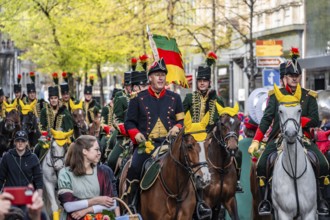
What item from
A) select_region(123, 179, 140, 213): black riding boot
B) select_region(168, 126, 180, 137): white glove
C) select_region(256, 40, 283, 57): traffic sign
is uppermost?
select_region(256, 40, 283, 57): traffic sign

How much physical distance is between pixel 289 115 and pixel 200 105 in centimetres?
376

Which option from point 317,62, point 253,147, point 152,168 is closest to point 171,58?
point 253,147

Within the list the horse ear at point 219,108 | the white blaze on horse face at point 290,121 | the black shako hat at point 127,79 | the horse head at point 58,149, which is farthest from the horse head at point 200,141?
the black shako hat at point 127,79

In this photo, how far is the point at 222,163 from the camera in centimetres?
1653

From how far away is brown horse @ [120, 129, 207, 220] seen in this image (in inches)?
495

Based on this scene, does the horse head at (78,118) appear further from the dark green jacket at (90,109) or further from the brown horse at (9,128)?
the dark green jacket at (90,109)

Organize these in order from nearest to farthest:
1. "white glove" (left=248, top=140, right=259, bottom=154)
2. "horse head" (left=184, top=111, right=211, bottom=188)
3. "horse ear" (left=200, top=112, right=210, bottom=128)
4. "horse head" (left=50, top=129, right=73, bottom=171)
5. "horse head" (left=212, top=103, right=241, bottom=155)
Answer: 1. "horse head" (left=184, top=111, right=211, bottom=188)
2. "horse ear" (left=200, top=112, right=210, bottom=128)
3. "white glove" (left=248, top=140, right=259, bottom=154)
4. "horse head" (left=212, top=103, right=241, bottom=155)
5. "horse head" (left=50, top=129, right=73, bottom=171)

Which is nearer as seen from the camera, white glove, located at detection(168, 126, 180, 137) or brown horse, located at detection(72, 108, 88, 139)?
white glove, located at detection(168, 126, 180, 137)

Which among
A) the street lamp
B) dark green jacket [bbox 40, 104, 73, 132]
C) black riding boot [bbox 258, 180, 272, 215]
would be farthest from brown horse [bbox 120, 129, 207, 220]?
the street lamp

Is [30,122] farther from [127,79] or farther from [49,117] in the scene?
[127,79]

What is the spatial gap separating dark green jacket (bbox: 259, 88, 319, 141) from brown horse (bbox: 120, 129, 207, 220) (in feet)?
8.26

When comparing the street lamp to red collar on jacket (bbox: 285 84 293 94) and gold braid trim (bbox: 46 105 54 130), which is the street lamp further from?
red collar on jacket (bbox: 285 84 293 94)

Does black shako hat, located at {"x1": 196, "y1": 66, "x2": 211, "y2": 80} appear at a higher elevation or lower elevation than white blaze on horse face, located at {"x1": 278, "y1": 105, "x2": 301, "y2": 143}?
higher

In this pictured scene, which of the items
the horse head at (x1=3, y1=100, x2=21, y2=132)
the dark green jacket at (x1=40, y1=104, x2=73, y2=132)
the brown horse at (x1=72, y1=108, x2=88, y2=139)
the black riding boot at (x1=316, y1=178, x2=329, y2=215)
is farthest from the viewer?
the horse head at (x1=3, y1=100, x2=21, y2=132)
